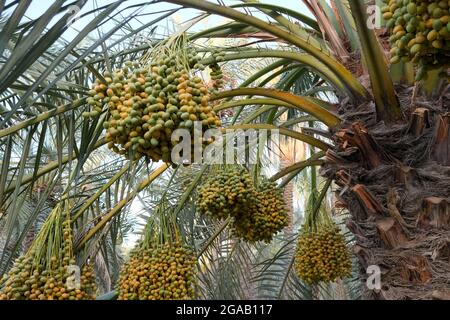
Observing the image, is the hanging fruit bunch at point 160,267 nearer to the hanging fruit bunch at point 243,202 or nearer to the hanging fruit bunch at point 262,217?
the hanging fruit bunch at point 243,202

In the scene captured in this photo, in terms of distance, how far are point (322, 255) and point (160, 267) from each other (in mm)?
1243

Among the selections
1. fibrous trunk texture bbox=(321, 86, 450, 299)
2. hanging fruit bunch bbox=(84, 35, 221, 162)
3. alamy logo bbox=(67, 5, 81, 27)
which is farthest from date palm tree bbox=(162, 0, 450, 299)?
alamy logo bbox=(67, 5, 81, 27)

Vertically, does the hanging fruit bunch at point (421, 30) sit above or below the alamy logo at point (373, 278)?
above

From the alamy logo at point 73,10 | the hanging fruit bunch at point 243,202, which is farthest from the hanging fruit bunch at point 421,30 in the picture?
the hanging fruit bunch at point 243,202

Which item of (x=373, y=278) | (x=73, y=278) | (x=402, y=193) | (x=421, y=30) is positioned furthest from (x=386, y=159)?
(x=73, y=278)

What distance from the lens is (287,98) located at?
2.36 meters

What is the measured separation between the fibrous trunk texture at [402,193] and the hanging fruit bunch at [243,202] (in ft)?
1.98

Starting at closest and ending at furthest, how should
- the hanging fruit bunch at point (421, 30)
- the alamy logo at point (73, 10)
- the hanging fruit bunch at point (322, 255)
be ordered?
the hanging fruit bunch at point (421, 30) → the alamy logo at point (73, 10) → the hanging fruit bunch at point (322, 255)

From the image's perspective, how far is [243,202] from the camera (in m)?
2.69

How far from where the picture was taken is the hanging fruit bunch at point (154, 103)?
1465mm

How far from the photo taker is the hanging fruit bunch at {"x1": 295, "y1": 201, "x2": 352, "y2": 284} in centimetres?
322

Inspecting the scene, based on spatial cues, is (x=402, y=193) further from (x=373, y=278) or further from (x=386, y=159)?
(x=373, y=278)

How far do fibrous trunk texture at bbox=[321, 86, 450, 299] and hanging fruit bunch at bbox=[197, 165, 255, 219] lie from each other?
59cm
